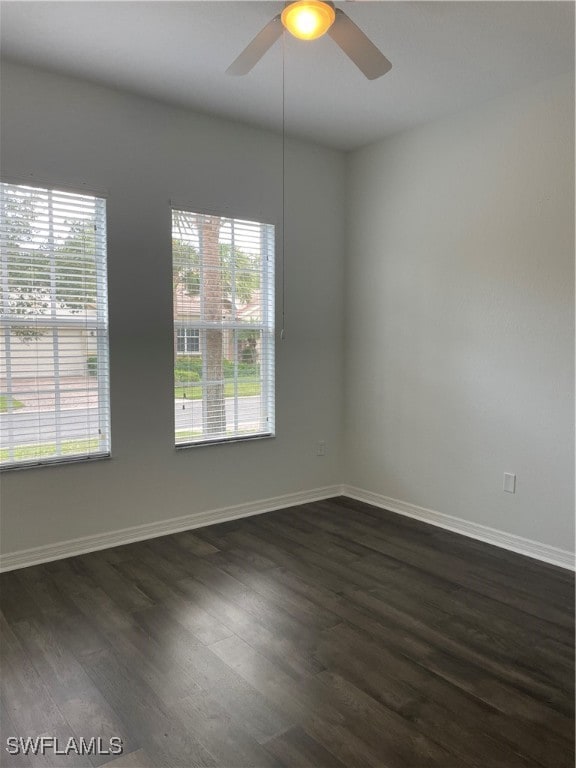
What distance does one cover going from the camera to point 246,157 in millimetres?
3916

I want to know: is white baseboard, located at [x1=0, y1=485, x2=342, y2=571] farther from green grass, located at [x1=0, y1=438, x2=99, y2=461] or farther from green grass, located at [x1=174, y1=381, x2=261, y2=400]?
green grass, located at [x1=174, y1=381, x2=261, y2=400]

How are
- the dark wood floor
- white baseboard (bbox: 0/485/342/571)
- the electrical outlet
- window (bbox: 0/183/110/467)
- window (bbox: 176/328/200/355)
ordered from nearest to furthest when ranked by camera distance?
the dark wood floor → window (bbox: 0/183/110/467) → white baseboard (bbox: 0/485/342/571) → the electrical outlet → window (bbox: 176/328/200/355)

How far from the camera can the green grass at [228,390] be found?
3753 millimetres

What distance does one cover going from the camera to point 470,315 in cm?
367

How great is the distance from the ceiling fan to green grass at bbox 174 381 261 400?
6.88 ft

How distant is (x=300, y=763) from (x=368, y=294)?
10.9ft

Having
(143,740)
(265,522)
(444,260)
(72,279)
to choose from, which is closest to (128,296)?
(72,279)

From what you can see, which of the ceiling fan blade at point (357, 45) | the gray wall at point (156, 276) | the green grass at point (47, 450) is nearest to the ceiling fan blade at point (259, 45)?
the ceiling fan blade at point (357, 45)

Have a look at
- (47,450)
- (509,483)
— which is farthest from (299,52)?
(509,483)

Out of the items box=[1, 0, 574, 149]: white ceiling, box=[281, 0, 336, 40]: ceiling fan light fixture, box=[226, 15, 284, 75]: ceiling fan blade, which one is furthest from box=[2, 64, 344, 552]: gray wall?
box=[281, 0, 336, 40]: ceiling fan light fixture

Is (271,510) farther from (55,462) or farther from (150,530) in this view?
(55,462)

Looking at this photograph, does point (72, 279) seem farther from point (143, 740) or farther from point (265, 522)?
point (143, 740)

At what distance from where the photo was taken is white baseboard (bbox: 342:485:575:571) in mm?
3260

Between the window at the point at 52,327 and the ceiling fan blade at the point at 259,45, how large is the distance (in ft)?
4.65
